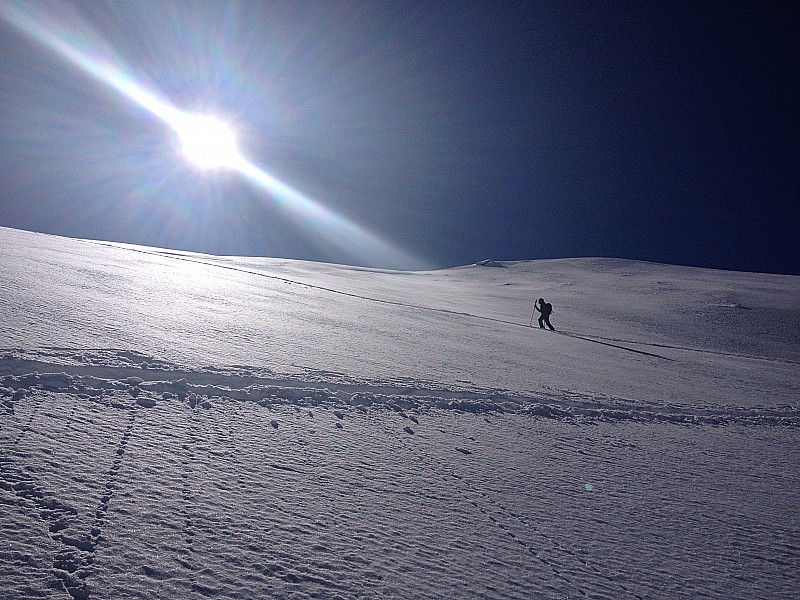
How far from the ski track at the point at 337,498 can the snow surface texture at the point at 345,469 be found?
15mm

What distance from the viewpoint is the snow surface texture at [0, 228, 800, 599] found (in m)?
2.29

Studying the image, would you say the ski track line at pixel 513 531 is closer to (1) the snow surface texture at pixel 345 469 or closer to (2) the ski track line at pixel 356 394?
(1) the snow surface texture at pixel 345 469

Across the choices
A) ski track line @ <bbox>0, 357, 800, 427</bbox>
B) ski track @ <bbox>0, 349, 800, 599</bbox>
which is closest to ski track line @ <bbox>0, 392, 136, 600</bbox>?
ski track @ <bbox>0, 349, 800, 599</bbox>

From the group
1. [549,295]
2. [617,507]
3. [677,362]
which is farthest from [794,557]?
[549,295]

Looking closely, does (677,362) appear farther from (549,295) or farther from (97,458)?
(549,295)

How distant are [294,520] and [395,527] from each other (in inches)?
22.7

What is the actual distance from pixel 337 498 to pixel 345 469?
0.39 meters

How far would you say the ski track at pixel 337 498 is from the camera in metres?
2.22

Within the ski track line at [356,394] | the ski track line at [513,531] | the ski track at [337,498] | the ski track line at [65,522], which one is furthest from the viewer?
the ski track line at [356,394]

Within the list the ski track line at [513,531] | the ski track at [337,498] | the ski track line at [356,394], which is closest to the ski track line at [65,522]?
the ski track at [337,498]

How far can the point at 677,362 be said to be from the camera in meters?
11.2

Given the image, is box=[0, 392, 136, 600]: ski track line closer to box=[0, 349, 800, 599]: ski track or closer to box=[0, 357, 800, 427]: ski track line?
box=[0, 349, 800, 599]: ski track

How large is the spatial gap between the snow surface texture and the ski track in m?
0.01

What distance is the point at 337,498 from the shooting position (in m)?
2.96
